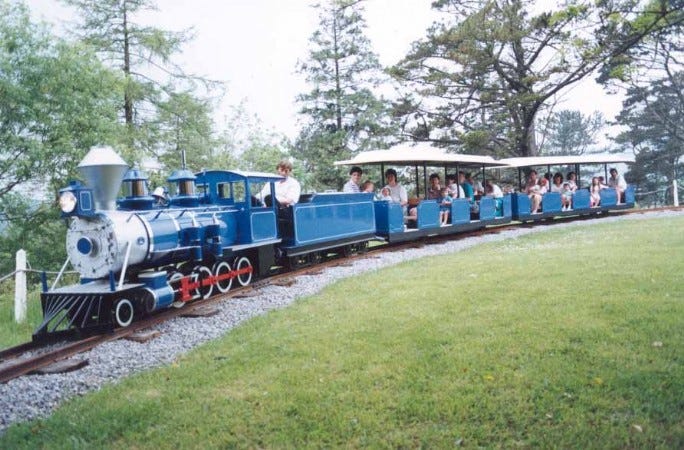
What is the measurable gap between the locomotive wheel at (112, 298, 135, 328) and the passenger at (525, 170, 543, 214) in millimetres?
15077

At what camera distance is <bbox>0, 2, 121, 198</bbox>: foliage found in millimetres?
13578

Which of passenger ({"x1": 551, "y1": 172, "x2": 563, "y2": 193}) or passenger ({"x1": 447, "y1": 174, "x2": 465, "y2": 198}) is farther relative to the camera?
passenger ({"x1": 551, "y1": 172, "x2": 563, "y2": 193})

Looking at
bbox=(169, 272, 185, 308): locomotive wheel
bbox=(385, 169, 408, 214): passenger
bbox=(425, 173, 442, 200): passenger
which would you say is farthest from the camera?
bbox=(425, 173, 442, 200): passenger

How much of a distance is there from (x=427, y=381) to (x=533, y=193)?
53.8 ft

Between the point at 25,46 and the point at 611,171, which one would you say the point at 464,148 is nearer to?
the point at 611,171

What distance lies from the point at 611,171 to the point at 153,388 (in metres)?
21.8

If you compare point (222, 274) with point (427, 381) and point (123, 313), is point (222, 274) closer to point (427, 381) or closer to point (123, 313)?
point (123, 313)

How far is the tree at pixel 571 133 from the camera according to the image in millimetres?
48156

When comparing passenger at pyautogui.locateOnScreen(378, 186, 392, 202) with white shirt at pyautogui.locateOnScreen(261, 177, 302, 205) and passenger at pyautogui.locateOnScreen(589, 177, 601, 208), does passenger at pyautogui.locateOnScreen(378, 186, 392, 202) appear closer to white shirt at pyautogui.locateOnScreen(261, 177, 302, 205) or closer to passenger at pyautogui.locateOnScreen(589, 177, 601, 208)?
white shirt at pyautogui.locateOnScreen(261, 177, 302, 205)

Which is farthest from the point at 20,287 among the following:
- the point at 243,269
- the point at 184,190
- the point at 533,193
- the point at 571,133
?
the point at 571,133

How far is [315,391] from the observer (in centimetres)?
399

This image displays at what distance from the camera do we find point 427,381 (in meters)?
4.04

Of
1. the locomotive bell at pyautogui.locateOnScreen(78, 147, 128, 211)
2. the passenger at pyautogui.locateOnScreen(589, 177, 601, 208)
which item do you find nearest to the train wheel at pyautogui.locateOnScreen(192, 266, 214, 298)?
the locomotive bell at pyautogui.locateOnScreen(78, 147, 128, 211)

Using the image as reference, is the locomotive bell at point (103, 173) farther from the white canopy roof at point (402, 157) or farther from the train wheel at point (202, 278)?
the white canopy roof at point (402, 157)
